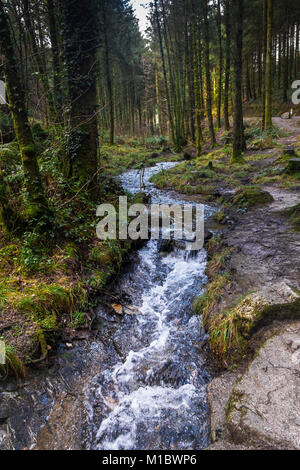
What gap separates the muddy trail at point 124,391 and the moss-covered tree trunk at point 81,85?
3211 mm

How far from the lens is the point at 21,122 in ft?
12.9

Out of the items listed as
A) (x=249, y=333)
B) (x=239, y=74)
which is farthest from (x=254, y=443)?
(x=239, y=74)

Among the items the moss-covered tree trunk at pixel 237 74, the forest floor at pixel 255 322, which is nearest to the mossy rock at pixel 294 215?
the forest floor at pixel 255 322

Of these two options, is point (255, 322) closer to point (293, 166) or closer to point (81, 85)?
point (81, 85)

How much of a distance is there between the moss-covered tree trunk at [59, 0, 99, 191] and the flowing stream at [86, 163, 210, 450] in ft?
9.22

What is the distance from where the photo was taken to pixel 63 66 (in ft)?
18.3

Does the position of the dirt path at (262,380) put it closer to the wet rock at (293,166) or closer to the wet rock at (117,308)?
the wet rock at (117,308)

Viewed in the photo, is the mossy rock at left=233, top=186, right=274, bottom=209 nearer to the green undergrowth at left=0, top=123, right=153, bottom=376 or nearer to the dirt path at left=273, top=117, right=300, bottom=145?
the green undergrowth at left=0, top=123, right=153, bottom=376

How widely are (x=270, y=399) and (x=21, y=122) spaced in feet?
15.4

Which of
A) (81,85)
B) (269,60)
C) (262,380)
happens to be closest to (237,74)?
(269,60)

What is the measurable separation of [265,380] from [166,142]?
29.9m

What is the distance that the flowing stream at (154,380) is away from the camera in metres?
2.52

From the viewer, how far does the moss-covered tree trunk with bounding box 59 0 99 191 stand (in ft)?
17.9

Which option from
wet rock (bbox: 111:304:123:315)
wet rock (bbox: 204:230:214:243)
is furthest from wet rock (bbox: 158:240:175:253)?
wet rock (bbox: 111:304:123:315)
